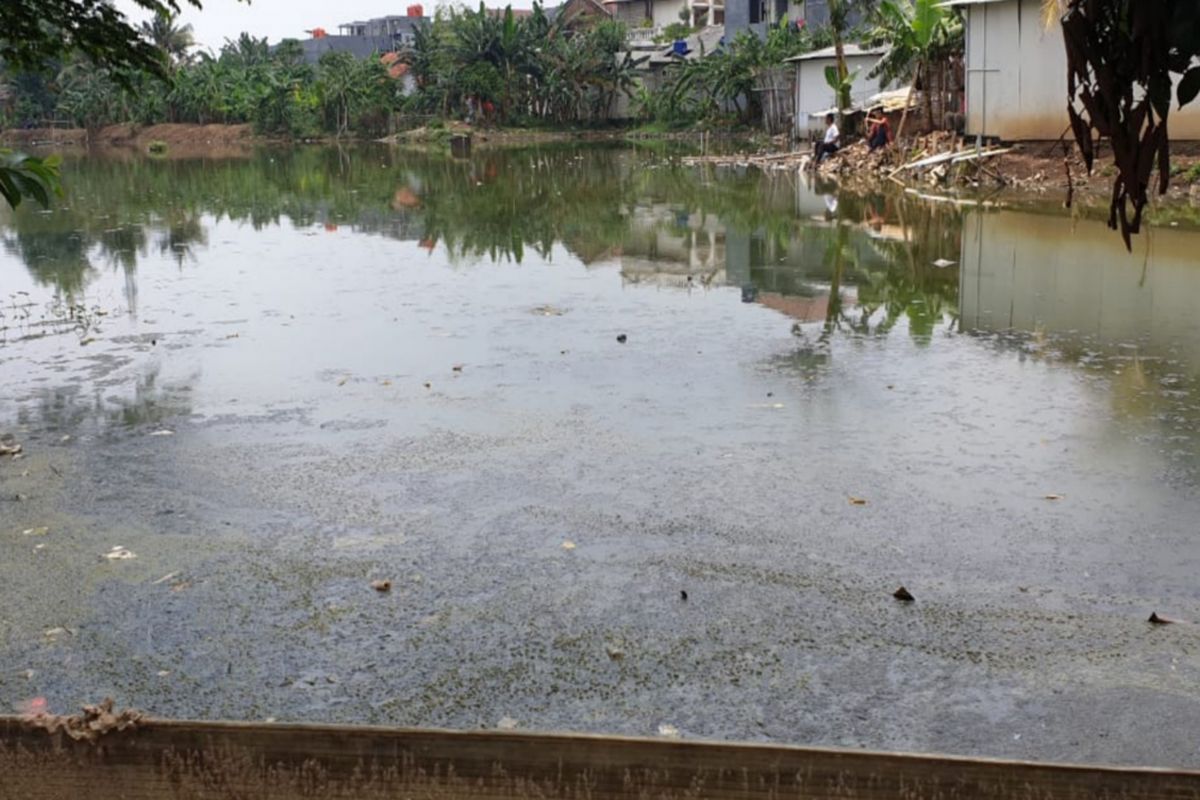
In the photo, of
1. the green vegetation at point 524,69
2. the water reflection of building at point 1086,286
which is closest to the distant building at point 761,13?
the green vegetation at point 524,69

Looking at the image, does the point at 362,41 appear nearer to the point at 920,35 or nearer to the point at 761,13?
the point at 761,13

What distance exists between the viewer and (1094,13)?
2066mm

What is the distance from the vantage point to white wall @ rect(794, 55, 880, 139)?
31.8 m

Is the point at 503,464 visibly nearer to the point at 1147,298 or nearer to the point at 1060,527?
the point at 1060,527

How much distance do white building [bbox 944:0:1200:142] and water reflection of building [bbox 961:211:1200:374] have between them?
6.38 metres

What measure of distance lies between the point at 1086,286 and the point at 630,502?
254 inches

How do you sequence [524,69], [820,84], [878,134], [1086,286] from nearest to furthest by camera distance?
[1086,286], [878,134], [820,84], [524,69]

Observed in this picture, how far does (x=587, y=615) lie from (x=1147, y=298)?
7045 mm

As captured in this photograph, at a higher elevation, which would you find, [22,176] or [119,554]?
[22,176]

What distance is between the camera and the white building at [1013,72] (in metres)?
20.4

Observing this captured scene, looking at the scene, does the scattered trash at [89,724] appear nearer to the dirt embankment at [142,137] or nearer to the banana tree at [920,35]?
the banana tree at [920,35]

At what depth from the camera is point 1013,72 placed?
21141 mm

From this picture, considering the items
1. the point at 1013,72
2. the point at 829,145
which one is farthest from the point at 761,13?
the point at 1013,72

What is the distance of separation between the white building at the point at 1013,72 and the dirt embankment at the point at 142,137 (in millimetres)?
33808
